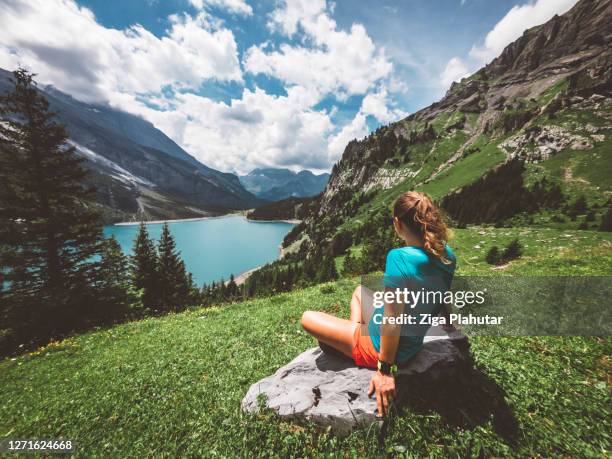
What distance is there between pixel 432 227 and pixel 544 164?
81.2 meters

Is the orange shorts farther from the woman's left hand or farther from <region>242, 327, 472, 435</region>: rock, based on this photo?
the woman's left hand

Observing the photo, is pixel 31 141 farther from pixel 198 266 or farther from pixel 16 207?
pixel 198 266

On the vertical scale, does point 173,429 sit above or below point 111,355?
above

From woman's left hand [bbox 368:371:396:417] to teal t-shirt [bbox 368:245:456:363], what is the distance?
1.10 feet

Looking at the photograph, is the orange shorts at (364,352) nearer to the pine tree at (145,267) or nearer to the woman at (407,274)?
the woman at (407,274)

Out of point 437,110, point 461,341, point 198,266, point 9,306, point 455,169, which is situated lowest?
point 198,266

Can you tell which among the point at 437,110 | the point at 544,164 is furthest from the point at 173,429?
the point at 437,110

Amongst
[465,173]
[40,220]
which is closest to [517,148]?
[465,173]

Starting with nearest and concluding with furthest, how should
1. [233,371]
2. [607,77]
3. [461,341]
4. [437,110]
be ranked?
[461,341], [233,371], [607,77], [437,110]

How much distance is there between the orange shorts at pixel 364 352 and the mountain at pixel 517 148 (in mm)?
40563

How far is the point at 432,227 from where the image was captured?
322 cm

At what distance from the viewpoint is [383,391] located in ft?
10.9

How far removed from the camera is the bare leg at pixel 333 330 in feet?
13.3

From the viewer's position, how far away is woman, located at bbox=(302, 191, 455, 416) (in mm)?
3121
